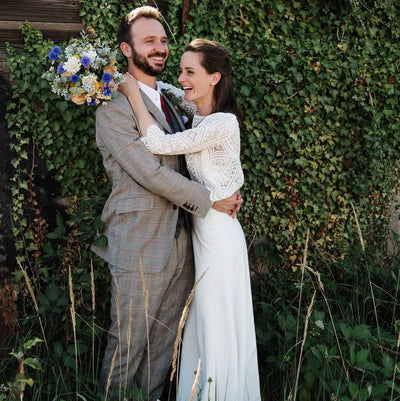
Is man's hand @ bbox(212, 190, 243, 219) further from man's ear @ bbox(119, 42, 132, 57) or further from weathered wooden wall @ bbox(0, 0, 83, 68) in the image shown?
weathered wooden wall @ bbox(0, 0, 83, 68)

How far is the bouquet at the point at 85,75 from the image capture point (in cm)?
295

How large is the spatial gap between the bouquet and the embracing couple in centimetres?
14

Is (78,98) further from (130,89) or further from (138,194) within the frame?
(138,194)

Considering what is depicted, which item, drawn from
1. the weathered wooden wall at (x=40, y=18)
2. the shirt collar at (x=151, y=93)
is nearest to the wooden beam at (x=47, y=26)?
the weathered wooden wall at (x=40, y=18)

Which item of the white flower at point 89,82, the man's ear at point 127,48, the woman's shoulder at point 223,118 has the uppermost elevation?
the man's ear at point 127,48

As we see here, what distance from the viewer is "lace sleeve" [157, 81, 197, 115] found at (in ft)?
12.2

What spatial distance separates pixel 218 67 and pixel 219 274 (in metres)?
1.31

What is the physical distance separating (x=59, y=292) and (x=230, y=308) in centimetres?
148

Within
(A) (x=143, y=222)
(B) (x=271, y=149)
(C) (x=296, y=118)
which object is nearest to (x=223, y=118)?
(A) (x=143, y=222)

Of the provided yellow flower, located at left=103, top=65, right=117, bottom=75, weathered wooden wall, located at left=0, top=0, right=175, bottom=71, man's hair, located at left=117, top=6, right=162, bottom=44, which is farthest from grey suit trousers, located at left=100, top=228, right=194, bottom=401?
weathered wooden wall, located at left=0, top=0, right=175, bottom=71

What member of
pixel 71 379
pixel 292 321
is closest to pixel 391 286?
pixel 292 321

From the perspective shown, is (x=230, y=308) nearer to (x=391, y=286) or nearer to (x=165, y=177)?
(x=165, y=177)

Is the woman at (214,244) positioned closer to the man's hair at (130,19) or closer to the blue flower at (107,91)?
the blue flower at (107,91)

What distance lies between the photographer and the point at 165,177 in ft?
10.2
